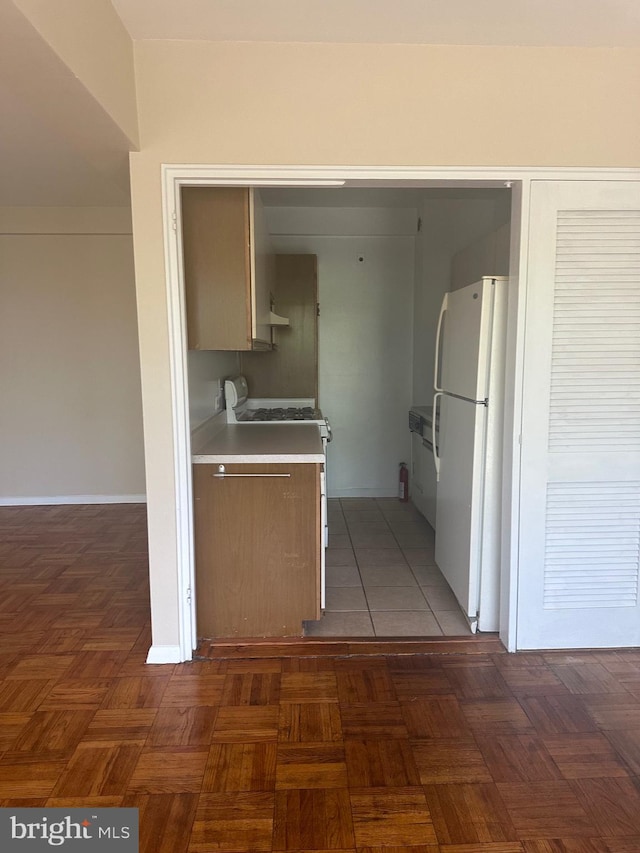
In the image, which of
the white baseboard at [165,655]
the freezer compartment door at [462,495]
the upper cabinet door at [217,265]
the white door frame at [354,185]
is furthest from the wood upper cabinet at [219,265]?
the white baseboard at [165,655]

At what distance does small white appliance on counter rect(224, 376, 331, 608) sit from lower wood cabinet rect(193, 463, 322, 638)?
1.69ft

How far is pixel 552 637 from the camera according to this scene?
2.45 metres

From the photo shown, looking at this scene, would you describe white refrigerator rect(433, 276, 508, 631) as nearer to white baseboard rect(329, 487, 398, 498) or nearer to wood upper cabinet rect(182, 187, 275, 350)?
wood upper cabinet rect(182, 187, 275, 350)

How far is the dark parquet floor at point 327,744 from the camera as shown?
1548mm

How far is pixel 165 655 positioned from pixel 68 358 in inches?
124

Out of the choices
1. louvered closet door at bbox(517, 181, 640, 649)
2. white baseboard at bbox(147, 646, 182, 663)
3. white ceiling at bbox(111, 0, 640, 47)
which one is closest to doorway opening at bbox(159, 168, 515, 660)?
louvered closet door at bbox(517, 181, 640, 649)

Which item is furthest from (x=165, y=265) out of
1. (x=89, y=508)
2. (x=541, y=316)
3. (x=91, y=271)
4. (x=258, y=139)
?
(x=89, y=508)

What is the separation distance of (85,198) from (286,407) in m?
2.24

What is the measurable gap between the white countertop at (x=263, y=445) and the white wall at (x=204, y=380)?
14 cm

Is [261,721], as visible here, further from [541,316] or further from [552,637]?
[541,316]

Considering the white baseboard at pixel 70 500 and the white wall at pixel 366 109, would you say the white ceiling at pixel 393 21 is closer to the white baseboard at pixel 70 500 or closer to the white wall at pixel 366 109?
the white wall at pixel 366 109

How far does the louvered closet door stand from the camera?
2.26 meters

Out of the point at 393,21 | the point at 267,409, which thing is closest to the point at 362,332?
the point at 267,409
